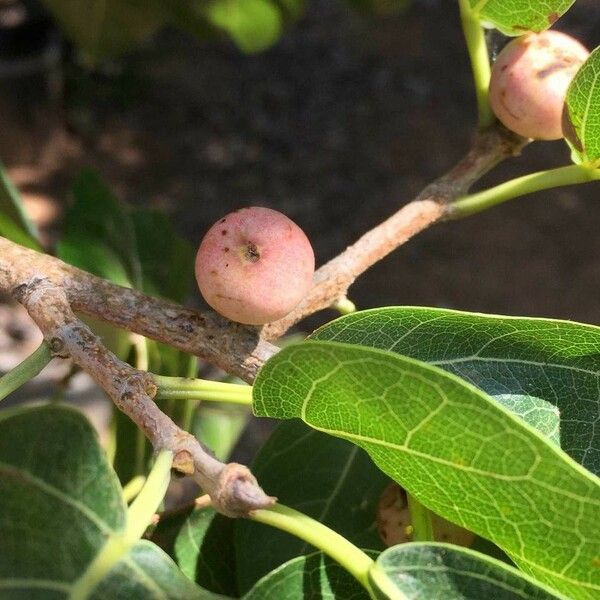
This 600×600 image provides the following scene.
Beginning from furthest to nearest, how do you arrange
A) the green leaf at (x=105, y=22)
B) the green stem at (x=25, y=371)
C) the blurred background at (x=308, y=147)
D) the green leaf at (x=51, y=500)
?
the blurred background at (x=308, y=147), the green leaf at (x=105, y=22), the green stem at (x=25, y=371), the green leaf at (x=51, y=500)

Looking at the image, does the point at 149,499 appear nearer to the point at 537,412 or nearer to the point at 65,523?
the point at 65,523

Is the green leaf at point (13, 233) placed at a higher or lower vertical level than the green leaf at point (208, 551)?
higher

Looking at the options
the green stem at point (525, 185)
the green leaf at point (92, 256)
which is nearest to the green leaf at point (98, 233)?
the green leaf at point (92, 256)

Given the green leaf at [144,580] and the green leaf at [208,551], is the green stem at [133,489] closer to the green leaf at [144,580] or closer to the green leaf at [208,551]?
the green leaf at [208,551]

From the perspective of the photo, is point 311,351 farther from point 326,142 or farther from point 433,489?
point 326,142

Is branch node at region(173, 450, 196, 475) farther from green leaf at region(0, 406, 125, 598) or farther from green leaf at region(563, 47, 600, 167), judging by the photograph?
green leaf at region(563, 47, 600, 167)
